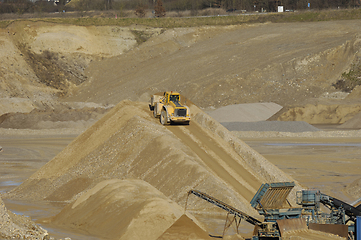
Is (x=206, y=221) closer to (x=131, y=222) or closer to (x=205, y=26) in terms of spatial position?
(x=131, y=222)

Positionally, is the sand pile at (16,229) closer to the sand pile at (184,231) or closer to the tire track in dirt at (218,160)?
the sand pile at (184,231)

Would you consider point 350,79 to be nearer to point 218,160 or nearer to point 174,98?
point 174,98

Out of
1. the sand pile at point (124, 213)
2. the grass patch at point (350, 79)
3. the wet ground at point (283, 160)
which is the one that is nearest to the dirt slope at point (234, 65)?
the grass patch at point (350, 79)

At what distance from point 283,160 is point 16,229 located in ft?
57.4

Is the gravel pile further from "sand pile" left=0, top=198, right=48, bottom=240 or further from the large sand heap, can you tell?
"sand pile" left=0, top=198, right=48, bottom=240

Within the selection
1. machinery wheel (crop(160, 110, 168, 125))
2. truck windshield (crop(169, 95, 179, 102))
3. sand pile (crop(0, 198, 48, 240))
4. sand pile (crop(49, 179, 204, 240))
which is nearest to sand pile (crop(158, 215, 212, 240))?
sand pile (crop(49, 179, 204, 240))

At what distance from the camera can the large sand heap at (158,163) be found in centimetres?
1349

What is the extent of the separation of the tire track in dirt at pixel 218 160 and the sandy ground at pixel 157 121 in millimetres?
56

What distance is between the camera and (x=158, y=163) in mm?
14500

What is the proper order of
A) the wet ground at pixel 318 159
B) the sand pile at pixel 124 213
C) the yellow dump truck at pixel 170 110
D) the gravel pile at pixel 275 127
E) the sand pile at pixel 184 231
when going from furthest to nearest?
1. the gravel pile at pixel 275 127
2. the wet ground at pixel 318 159
3. the yellow dump truck at pixel 170 110
4. the sand pile at pixel 124 213
5. the sand pile at pixel 184 231

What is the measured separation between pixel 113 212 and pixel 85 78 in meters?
46.5

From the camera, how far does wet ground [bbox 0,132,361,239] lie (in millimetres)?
14633

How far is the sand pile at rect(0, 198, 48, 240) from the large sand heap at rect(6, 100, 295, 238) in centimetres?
251

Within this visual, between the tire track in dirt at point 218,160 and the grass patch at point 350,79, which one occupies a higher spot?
the tire track in dirt at point 218,160
